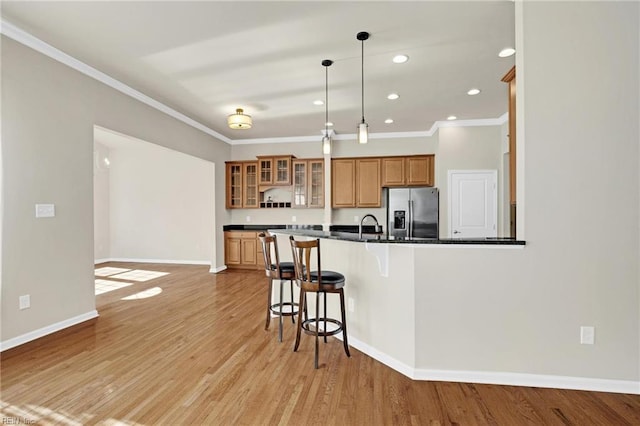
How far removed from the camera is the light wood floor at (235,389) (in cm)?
189

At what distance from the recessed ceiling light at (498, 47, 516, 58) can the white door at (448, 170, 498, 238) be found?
2598 millimetres

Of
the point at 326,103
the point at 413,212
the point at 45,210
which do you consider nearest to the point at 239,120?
the point at 326,103

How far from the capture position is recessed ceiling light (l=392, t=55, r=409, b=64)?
3.29 meters

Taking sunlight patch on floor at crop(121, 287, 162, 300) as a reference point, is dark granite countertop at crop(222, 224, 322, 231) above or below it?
above

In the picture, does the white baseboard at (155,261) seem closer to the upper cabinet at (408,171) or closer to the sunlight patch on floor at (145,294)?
the sunlight patch on floor at (145,294)

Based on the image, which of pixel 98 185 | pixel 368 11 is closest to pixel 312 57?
pixel 368 11

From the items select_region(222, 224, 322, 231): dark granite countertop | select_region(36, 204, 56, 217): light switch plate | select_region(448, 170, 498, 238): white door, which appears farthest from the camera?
select_region(222, 224, 322, 231): dark granite countertop

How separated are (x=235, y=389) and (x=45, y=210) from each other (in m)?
2.68

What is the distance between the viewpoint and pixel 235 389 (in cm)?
220

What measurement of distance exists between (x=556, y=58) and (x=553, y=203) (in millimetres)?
1038

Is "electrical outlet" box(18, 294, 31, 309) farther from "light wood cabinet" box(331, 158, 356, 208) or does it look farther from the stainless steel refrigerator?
the stainless steel refrigerator

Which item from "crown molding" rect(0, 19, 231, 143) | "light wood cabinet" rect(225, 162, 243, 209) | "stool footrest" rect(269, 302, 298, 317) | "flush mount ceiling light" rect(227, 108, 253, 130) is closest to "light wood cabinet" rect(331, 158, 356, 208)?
"light wood cabinet" rect(225, 162, 243, 209)

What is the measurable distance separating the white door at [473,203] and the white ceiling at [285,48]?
1271 millimetres

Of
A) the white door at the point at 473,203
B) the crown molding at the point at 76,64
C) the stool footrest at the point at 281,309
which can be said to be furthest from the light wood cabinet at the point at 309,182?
the stool footrest at the point at 281,309
